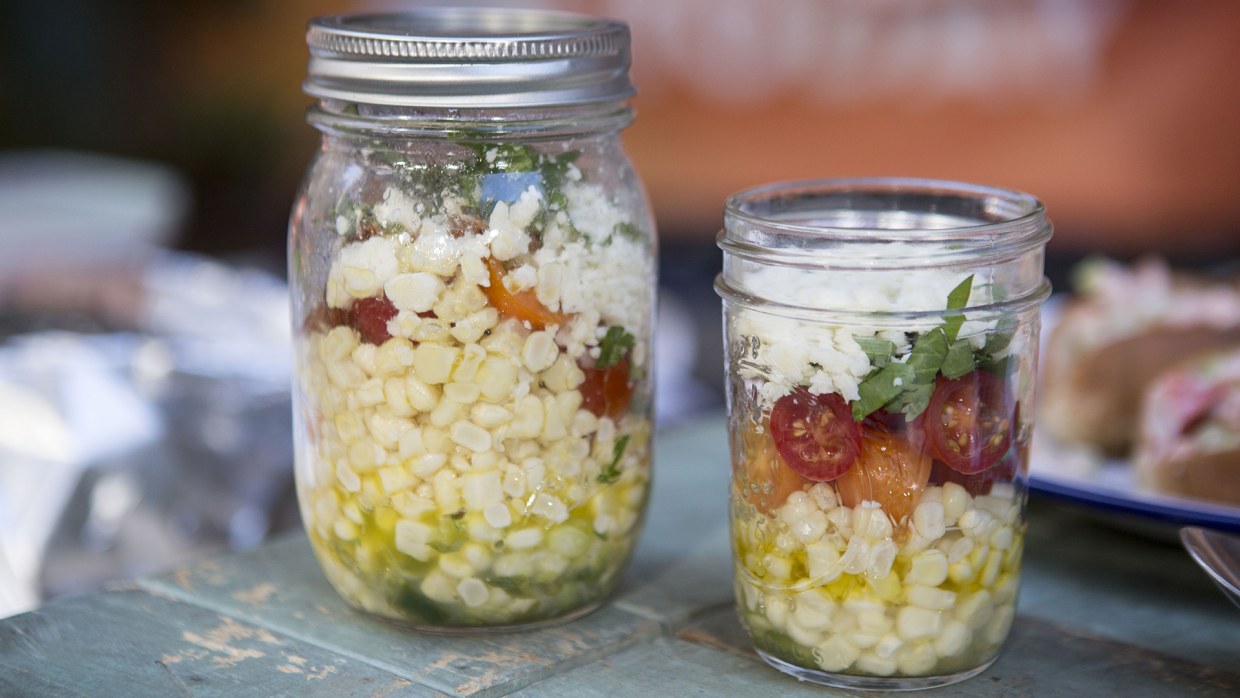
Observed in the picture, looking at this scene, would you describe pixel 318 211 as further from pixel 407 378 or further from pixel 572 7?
pixel 572 7

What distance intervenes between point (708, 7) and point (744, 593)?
2.79 meters

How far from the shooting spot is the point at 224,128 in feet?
14.5

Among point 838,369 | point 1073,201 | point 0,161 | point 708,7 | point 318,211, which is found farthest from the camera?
point 0,161

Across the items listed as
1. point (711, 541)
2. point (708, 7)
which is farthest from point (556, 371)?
point (708, 7)

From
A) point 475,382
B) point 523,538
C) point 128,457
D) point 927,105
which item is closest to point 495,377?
point 475,382

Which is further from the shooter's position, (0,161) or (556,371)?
(0,161)

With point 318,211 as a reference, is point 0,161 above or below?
below

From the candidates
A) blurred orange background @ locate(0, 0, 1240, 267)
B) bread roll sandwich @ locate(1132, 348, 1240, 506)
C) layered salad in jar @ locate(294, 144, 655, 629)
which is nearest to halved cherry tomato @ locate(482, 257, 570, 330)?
layered salad in jar @ locate(294, 144, 655, 629)

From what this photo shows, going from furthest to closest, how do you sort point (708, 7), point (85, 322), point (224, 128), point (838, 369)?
point (224, 128), point (708, 7), point (85, 322), point (838, 369)

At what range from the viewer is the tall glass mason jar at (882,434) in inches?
27.7

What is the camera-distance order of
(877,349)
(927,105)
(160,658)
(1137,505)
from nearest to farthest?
(877,349)
(160,658)
(1137,505)
(927,105)

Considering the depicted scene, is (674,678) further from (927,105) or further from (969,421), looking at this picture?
(927,105)

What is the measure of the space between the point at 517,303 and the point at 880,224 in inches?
10.8

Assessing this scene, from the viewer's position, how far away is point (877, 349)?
694 millimetres
